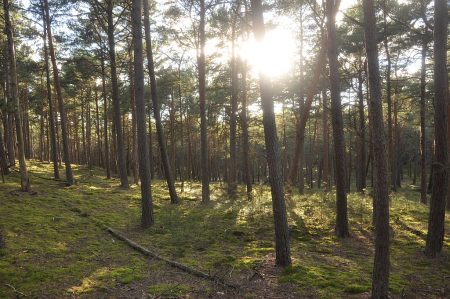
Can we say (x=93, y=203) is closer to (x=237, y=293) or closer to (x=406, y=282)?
(x=237, y=293)

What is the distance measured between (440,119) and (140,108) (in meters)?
8.67

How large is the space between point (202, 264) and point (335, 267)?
3046mm

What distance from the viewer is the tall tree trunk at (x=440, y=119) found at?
8.21m

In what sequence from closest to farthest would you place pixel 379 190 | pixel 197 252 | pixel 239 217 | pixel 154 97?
pixel 379 190, pixel 197 252, pixel 239 217, pixel 154 97

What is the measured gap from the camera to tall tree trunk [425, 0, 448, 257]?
26.9 ft

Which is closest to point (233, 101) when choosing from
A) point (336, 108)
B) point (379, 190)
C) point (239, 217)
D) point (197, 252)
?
point (239, 217)

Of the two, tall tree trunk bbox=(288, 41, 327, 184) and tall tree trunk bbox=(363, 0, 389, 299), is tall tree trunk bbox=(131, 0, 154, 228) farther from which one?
tall tree trunk bbox=(363, 0, 389, 299)

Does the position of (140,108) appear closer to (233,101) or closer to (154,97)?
(154,97)

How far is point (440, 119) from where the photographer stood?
27.5 ft

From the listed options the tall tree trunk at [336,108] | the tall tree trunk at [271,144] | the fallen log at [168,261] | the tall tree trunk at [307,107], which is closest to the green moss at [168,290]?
the fallen log at [168,261]

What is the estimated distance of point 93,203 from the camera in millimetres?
15031

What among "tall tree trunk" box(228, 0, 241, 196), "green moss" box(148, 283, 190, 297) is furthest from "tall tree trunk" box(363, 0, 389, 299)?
"tall tree trunk" box(228, 0, 241, 196)

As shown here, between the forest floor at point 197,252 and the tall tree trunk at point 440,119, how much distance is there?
107cm

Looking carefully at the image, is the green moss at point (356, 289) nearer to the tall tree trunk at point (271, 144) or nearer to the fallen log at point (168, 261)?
the tall tree trunk at point (271, 144)
